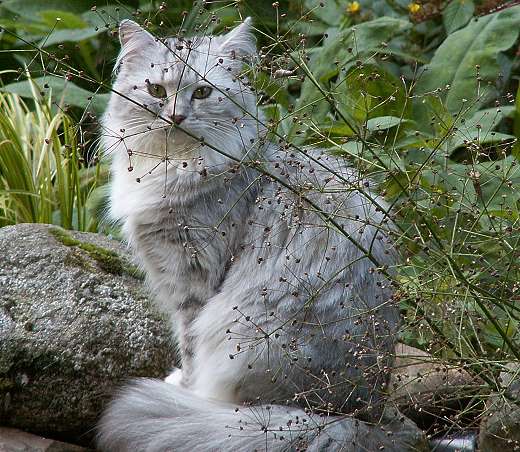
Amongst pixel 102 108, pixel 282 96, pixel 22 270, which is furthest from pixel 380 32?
pixel 22 270

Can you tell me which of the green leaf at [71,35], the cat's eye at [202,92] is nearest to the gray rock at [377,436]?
the cat's eye at [202,92]

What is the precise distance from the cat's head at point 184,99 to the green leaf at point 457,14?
2.16m

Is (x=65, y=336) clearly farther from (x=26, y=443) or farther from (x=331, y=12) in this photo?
(x=331, y=12)

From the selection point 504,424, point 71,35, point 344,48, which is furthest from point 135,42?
point 71,35

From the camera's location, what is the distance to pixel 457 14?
213 inches

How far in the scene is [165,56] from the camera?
348cm

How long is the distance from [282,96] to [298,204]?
2.31 metres

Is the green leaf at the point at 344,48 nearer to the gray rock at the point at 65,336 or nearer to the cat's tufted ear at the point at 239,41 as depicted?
the cat's tufted ear at the point at 239,41

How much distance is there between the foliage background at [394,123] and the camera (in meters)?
2.59

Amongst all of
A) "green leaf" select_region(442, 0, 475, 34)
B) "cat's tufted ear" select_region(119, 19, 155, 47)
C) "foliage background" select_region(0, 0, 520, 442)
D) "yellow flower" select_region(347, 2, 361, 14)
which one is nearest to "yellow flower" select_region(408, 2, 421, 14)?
"foliage background" select_region(0, 0, 520, 442)

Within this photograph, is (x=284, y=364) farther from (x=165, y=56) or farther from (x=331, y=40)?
(x=331, y=40)

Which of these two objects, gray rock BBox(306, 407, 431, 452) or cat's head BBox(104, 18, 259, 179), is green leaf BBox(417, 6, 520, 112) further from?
gray rock BBox(306, 407, 431, 452)

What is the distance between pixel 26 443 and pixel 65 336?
39 cm

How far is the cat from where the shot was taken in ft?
9.30
